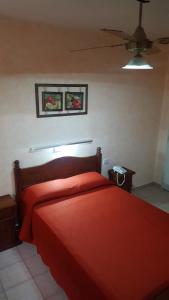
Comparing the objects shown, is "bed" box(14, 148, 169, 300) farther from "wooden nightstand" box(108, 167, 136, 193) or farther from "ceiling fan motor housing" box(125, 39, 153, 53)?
"ceiling fan motor housing" box(125, 39, 153, 53)

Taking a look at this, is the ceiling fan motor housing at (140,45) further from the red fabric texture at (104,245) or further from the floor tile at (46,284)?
the floor tile at (46,284)

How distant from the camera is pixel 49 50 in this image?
9.49ft

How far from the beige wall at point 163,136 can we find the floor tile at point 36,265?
274 centimetres

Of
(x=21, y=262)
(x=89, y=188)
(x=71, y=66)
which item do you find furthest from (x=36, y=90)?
(x=21, y=262)

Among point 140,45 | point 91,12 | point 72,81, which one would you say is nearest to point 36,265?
point 72,81

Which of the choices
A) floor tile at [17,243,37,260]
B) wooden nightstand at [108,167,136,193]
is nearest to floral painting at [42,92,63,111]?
wooden nightstand at [108,167,136,193]

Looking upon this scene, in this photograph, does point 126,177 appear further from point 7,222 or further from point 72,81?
point 7,222

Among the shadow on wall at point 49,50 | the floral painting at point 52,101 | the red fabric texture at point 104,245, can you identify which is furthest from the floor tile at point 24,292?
the shadow on wall at point 49,50

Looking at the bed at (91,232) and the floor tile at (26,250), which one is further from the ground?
the bed at (91,232)

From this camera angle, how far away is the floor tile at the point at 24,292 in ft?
7.36

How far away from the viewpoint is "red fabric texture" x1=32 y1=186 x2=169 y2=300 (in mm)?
1760

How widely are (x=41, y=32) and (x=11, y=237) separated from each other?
243 centimetres

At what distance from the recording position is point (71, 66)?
3.10 metres

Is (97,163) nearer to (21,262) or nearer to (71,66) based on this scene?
(71,66)
